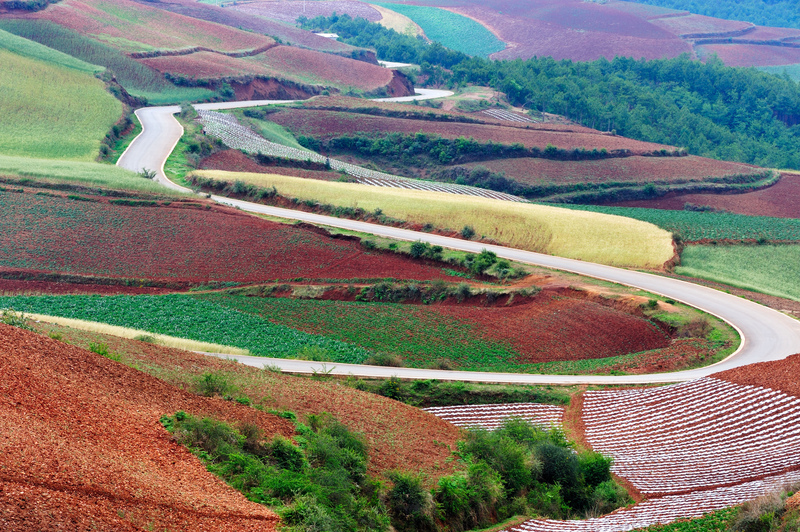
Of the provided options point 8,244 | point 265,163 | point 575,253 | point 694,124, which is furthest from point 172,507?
point 694,124

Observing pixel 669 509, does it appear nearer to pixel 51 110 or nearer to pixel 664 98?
pixel 51 110

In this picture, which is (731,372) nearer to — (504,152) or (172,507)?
(172,507)

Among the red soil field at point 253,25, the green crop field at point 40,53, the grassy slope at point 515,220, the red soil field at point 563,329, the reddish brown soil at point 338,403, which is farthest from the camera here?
the red soil field at point 253,25

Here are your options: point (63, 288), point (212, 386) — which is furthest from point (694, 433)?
point (63, 288)

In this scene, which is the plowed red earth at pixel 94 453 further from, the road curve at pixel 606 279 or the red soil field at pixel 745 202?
the red soil field at pixel 745 202

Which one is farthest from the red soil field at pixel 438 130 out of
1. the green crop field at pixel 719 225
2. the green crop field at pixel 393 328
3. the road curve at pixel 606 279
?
the green crop field at pixel 393 328

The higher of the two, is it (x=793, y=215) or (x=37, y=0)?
(x=37, y=0)
